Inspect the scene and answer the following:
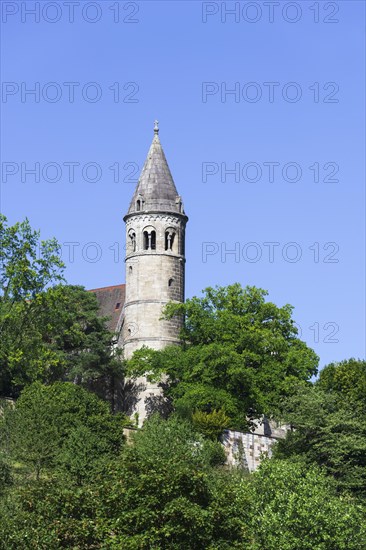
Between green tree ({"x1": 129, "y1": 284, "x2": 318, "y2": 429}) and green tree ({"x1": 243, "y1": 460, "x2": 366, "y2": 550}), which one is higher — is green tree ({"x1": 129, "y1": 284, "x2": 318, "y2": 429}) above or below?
above

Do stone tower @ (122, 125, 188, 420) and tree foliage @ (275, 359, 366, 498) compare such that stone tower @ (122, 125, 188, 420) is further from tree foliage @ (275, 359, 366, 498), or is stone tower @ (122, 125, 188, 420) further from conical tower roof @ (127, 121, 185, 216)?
tree foliage @ (275, 359, 366, 498)

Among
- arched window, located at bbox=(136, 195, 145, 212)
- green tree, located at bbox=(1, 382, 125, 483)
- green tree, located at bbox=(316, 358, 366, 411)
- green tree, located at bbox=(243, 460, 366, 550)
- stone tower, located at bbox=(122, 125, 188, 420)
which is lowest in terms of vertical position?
green tree, located at bbox=(243, 460, 366, 550)

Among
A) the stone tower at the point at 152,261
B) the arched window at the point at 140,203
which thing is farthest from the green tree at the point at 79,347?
the arched window at the point at 140,203

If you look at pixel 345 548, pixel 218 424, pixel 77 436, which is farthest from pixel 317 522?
pixel 218 424

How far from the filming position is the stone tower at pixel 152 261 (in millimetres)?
80562

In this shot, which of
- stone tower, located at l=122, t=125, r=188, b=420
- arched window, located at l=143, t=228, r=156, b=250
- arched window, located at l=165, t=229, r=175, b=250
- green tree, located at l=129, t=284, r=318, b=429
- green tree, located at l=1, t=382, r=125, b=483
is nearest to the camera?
green tree, located at l=1, t=382, r=125, b=483

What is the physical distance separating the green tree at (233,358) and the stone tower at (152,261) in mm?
1762

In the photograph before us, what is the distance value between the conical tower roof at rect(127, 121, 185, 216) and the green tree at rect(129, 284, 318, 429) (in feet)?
25.1

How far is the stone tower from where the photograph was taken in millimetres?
80562

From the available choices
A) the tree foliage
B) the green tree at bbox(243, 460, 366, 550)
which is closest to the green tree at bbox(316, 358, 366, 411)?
the tree foliage

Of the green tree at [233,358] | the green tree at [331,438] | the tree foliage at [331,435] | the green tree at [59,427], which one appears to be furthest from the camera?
the green tree at [233,358]

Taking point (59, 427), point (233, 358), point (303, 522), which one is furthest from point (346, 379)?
point (303, 522)

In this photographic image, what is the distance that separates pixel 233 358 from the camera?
7144 centimetres

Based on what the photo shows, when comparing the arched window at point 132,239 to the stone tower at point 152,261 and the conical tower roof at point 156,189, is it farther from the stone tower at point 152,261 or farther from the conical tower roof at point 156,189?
the conical tower roof at point 156,189
